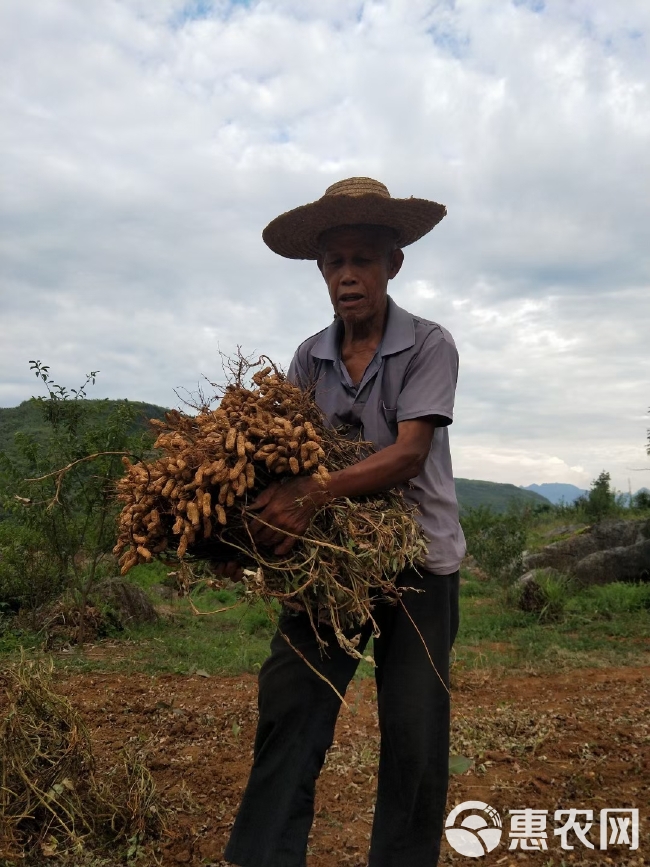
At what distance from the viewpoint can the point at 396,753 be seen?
7.71 feet

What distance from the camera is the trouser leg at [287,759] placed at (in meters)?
2.29

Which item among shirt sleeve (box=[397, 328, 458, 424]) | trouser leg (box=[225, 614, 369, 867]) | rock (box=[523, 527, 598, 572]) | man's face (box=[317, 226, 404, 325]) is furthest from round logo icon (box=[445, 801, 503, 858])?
rock (box=[523, 527, 598, 572])

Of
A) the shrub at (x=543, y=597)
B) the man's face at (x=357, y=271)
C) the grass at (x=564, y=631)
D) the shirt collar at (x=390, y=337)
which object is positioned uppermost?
the man's face at (x=357, y=271)

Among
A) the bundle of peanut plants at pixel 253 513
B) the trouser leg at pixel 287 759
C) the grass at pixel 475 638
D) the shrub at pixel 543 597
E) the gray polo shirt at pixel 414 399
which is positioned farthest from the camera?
the shrub at pixel 543 597

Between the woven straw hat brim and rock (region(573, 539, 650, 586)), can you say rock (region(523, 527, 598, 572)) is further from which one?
the woven straw hat brim

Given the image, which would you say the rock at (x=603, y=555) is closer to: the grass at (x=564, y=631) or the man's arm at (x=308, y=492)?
the grass at (x=564, y=631)

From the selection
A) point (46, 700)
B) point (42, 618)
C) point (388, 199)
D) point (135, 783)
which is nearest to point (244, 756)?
point (135, 783)

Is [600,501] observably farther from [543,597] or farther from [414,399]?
[414,399]

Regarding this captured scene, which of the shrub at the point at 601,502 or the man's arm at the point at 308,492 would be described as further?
the shrub at the point at 601,502

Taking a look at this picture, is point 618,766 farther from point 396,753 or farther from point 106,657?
point 106,657

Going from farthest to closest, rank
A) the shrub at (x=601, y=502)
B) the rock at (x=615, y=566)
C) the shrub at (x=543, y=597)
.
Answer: the shrub at (x=601, y=502), the rock at (x=615, y=566), the shrub at (x=543, y=597)

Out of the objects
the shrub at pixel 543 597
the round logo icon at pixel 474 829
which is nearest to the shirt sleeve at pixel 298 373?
the round logo icon at pixel 474 829

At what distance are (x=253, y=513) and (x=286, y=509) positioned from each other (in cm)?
10

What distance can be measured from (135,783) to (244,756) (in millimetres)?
1099
